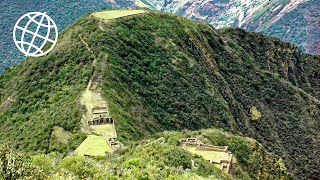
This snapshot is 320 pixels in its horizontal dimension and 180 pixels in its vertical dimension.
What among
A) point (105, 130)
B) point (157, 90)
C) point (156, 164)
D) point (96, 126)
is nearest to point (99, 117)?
point (96, 126)

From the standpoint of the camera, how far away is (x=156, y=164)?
55219 mm

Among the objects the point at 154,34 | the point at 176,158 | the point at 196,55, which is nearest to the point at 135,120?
the point at 176,158

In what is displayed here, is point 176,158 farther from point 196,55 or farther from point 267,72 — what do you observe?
point 267,72

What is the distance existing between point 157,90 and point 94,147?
36.4 meters

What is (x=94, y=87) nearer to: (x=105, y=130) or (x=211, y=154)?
(x=105, y=130)

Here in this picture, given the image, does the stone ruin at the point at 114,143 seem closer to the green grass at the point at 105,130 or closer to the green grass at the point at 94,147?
the green grass at the point at 94,147

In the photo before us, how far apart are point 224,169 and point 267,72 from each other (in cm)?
9099

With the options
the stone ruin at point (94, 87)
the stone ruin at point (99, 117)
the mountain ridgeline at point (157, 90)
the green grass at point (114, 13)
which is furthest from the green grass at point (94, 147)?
the green grass at point (114, 13)

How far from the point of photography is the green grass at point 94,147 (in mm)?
66500

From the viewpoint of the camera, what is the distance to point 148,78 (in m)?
105

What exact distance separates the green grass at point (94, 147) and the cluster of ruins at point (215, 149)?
10592 mm

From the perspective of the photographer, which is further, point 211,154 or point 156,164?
point 211,154

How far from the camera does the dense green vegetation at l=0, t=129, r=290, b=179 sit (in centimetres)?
4414

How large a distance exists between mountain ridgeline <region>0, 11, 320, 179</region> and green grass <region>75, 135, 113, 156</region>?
2.16m
